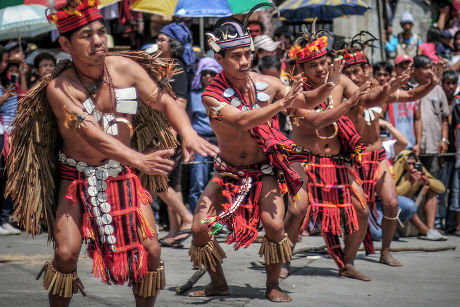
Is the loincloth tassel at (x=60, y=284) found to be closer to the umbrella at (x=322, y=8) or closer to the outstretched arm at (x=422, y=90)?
the outstretched arm at (x=422, y=90)

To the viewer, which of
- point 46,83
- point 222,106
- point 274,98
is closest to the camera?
point 46,83

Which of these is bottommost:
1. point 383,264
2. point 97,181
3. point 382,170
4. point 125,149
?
point 383,264

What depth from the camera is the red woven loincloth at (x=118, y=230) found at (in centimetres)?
423

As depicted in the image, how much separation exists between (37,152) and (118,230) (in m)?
0.71

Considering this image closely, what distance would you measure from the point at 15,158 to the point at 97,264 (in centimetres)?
84

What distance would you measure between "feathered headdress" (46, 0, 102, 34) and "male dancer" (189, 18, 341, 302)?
1301mm

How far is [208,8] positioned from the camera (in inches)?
354

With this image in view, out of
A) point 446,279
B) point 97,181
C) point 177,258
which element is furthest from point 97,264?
point 446,279

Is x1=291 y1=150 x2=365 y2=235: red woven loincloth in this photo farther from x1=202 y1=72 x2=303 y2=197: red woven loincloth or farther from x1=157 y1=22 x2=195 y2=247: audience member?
x1=157 y1=22 x2=195 y2=247: audience member

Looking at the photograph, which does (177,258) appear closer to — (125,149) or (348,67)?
(348,67)

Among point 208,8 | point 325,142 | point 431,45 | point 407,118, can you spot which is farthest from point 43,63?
point 431,45

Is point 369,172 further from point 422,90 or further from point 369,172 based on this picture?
point 422,90

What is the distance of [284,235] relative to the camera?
5270 mm

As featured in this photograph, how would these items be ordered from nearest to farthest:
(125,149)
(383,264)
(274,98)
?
(125,149) → (274,98) → (383,264)
